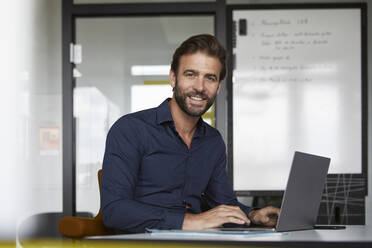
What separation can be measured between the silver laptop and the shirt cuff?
0.47ft

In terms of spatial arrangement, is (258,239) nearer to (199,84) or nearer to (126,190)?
(126,190)

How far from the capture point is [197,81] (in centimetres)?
213

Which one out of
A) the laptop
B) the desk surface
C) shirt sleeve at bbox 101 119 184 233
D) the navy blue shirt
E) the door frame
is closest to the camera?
the desk surface

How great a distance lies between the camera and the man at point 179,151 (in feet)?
6.39

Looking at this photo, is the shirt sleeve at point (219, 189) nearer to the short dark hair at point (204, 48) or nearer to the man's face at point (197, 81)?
the man's face at point (197, 81)

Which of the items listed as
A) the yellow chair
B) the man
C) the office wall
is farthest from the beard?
the office wall

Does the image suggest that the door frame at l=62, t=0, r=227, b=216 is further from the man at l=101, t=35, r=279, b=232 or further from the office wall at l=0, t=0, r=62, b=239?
the man at l=101, t=35, r=279, b=232

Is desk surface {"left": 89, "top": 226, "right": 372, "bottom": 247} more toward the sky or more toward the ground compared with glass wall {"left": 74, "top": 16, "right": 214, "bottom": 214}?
more toward the ground

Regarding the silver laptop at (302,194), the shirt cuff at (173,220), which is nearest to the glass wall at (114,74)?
the silver laptop at (302,194)

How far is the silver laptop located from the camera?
155 cm

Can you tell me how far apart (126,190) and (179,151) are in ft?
1.17

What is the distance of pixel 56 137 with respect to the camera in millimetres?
3678

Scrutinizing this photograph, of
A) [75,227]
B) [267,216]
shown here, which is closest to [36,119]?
[75,227]

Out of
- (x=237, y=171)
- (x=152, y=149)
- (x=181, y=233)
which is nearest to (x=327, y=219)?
(x=237, y=171)
